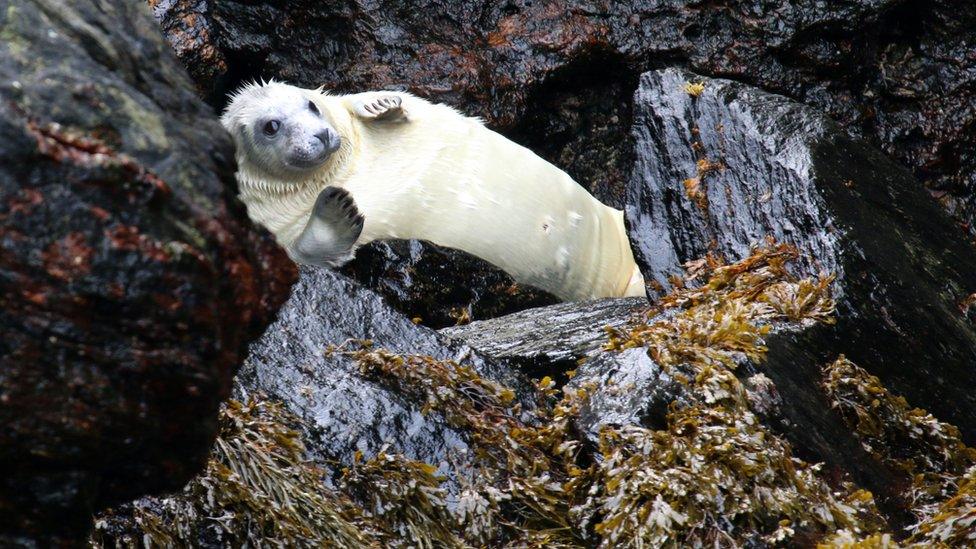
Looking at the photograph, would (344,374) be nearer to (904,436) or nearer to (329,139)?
(904,436)

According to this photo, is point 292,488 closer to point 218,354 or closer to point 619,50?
point 218,354

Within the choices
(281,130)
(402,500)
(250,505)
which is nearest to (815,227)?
(402,500)

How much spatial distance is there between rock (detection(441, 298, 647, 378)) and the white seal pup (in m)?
0.96

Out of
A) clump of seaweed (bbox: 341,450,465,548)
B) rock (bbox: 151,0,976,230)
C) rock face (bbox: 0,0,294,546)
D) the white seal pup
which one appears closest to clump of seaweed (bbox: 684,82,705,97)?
rock (bbox: 151,0,976,230)

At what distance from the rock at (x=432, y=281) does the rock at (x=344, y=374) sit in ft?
4.14

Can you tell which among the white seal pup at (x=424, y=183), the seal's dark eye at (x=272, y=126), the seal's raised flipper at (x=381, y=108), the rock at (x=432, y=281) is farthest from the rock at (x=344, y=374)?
the seal's raised flipper at (x=381, y=108)

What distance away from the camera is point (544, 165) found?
6.58 metres

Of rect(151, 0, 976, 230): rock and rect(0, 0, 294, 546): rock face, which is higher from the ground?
rect(151, 0, 976, 230): rock

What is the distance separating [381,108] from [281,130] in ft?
1.82

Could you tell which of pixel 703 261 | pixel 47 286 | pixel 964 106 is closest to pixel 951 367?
pixel 703 261

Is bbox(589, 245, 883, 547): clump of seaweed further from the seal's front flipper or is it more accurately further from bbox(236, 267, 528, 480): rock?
the seal's front flipper

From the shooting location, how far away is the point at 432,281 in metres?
5.73

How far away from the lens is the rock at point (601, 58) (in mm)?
6625

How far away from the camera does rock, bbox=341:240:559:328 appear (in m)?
5.67
